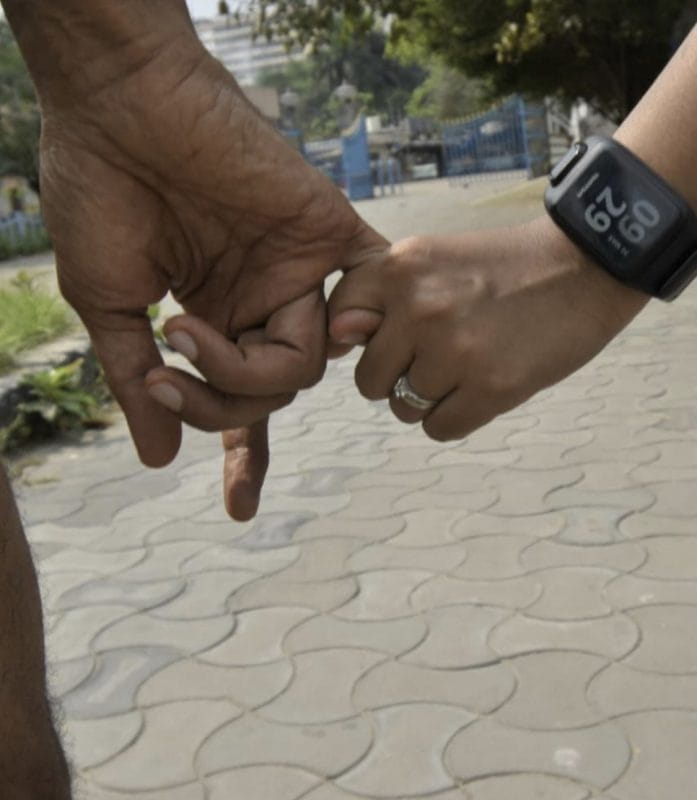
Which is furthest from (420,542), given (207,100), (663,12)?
(663,12)

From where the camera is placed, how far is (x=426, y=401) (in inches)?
70.0

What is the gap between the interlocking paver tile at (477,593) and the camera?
9.30ft

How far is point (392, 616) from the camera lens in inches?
111

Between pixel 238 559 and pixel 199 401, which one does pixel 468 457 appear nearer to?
pixel 238 559

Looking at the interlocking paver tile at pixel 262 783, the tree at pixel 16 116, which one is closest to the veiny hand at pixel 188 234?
the interlocking paver tile at pixel 262 783

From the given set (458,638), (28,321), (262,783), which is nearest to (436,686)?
(458,638)

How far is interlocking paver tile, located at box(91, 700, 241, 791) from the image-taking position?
7.25 ft

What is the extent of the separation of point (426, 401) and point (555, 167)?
15.5 inches

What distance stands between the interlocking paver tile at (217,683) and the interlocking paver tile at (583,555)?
0.78m

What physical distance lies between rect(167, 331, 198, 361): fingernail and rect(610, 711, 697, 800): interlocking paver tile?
106cm

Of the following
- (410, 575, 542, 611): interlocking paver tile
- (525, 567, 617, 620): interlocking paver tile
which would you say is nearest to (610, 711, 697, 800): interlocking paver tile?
(525, 567, 617, 620): interlocking paver tile

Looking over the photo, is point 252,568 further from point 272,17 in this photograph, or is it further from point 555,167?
point 272,17

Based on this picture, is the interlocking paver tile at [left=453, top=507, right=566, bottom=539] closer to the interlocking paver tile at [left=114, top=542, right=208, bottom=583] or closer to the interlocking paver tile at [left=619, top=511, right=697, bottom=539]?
the interlocking paver tile at [left=619, top=511, right=697, bottom=539]

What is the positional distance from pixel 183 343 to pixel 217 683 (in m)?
1.14
